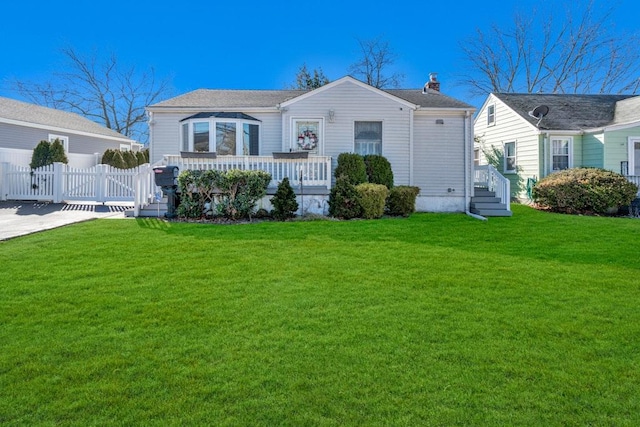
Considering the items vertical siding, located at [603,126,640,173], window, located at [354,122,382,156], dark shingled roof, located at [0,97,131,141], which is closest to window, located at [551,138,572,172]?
vertical siding, located at [603,126,640,173]

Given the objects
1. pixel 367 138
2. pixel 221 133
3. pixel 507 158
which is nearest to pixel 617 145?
pixel 507 158

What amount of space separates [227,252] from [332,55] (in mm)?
25958

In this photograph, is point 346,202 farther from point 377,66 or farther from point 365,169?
point 377,66

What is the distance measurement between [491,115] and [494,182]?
6575 mm

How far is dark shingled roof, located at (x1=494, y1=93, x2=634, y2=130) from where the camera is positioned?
17.0 m

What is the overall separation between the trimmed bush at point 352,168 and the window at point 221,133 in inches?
125

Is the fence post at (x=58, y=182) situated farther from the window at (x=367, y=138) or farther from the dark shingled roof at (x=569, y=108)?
the dark shingled roof at (x=569, y=108)

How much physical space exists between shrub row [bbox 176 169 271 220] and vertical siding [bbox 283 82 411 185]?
3563 millimetres

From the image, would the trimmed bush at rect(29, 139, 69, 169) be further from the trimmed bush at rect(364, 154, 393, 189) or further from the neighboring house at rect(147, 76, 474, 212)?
the trimmed bush at rect(364, 154, 393, 189)

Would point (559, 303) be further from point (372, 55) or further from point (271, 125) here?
A: point (372, 55)

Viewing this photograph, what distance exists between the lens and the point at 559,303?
468cm

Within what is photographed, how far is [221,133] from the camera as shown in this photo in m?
13.8

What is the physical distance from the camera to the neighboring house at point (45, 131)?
18922 mm

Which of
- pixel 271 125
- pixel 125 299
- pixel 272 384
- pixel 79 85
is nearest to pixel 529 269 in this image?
pixel 272 384
